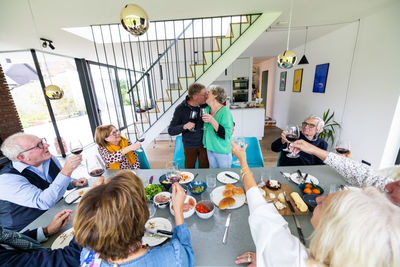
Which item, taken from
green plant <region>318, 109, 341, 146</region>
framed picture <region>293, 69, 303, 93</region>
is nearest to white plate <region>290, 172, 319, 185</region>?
green plant <region>318, 109, 341, 146</region>

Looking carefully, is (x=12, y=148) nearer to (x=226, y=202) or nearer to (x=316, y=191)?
(x=226, y=202)

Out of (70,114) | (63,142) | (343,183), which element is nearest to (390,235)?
(343,183)

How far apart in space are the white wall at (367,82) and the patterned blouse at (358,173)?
Answer: 7.22ft

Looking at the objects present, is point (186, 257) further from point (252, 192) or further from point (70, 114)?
point (70, 114)

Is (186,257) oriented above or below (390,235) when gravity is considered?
below

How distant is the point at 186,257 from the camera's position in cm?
73

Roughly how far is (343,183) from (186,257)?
1432 millimetres

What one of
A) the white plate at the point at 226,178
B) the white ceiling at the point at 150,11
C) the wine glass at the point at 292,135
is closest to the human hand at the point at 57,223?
the white plate at the point at 226,178

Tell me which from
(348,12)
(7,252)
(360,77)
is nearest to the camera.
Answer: (7,252)

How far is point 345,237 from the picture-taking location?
0.53 m

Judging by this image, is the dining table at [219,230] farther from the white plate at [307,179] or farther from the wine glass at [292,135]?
the wine glass at [292,135]

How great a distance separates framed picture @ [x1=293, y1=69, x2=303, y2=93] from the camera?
16.5ft

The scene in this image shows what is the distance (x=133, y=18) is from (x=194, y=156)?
1.79m

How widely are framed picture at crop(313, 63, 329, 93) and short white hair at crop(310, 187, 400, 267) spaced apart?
14.5 ft
